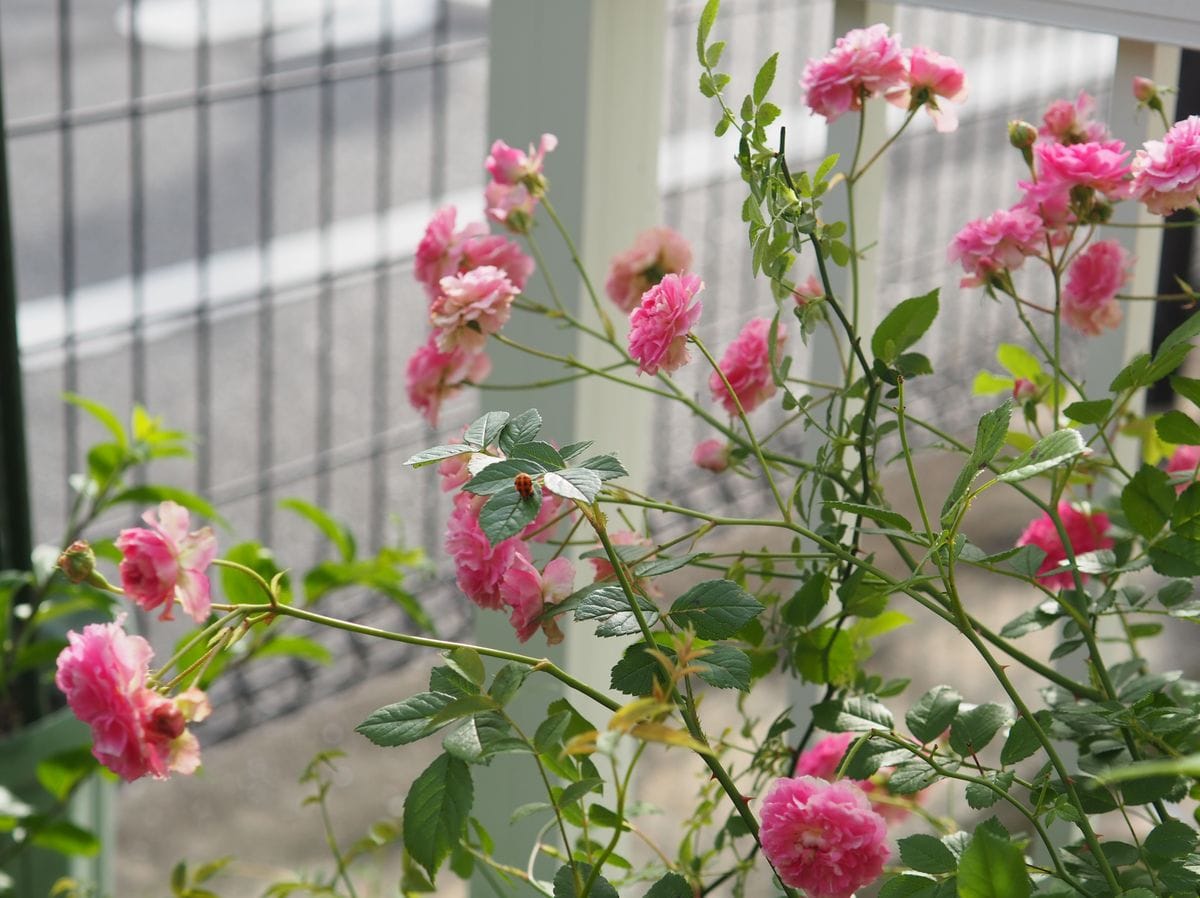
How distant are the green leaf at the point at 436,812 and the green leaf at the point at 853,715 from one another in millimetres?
178

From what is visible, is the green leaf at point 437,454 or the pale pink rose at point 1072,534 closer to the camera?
the green leaf at point 437,454

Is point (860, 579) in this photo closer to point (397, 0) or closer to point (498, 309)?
point (498, 309)

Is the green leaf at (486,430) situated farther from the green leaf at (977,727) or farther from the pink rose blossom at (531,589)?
the green leaf at (977,727)

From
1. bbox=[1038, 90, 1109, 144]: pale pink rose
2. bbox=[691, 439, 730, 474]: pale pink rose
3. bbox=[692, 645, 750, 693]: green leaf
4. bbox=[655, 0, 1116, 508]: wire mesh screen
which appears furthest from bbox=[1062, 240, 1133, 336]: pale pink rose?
bbox=[655, 0, 1116, 508]: wire mesh screen

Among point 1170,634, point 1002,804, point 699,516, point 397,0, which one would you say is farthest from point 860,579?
point 397,0

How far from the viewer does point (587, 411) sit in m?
0.95

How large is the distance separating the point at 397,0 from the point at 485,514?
533 cm

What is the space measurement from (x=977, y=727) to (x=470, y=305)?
0.28 metres

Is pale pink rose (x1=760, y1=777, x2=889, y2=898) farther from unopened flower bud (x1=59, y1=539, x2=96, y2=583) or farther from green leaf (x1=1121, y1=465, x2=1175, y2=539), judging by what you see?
unopened flower bud (x1=59, y1=539, x2=96, y2=583)

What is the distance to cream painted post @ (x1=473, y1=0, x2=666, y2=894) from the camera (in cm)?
90

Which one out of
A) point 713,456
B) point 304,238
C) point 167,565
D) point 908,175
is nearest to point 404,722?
point 167,565

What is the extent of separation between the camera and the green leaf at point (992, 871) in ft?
1.41

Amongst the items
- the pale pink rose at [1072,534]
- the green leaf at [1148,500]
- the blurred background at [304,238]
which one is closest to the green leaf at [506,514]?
the green leaf at [1148,500]

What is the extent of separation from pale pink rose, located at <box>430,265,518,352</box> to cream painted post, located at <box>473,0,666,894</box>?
0.25 metres
